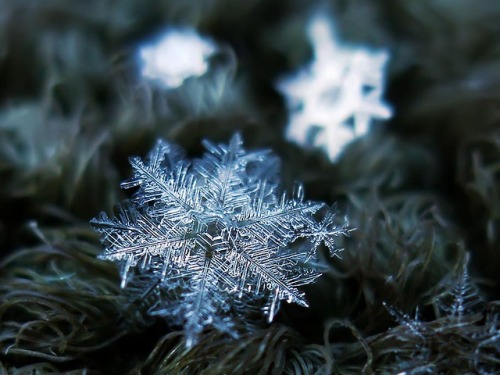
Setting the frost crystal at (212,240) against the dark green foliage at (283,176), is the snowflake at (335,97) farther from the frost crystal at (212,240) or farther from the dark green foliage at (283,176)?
the frost crystal at (212,240)

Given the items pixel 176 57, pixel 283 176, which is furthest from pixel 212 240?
pixel 176 57

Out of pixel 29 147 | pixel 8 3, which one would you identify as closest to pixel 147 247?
pixel 29 147

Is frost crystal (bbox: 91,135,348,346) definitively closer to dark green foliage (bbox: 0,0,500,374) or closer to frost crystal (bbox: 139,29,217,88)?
dark green foliage (bbox: 0,0,500,374)

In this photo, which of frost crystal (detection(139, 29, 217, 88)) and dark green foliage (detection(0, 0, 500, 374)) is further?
frost crystal (detection(139, 29, 217, 88))

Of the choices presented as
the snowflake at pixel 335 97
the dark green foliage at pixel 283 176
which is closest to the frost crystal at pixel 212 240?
the dark green foliage at pixel 283 176

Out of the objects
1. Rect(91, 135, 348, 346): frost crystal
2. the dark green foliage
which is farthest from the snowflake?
Rect(91, 135, 348, 346): frost crystal

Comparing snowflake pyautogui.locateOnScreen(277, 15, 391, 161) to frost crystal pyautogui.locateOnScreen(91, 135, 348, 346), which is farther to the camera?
snowflake pyautogui.locateOnScreen(277, 15, 391, 161)

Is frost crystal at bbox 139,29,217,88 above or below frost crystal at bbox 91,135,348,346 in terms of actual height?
above
